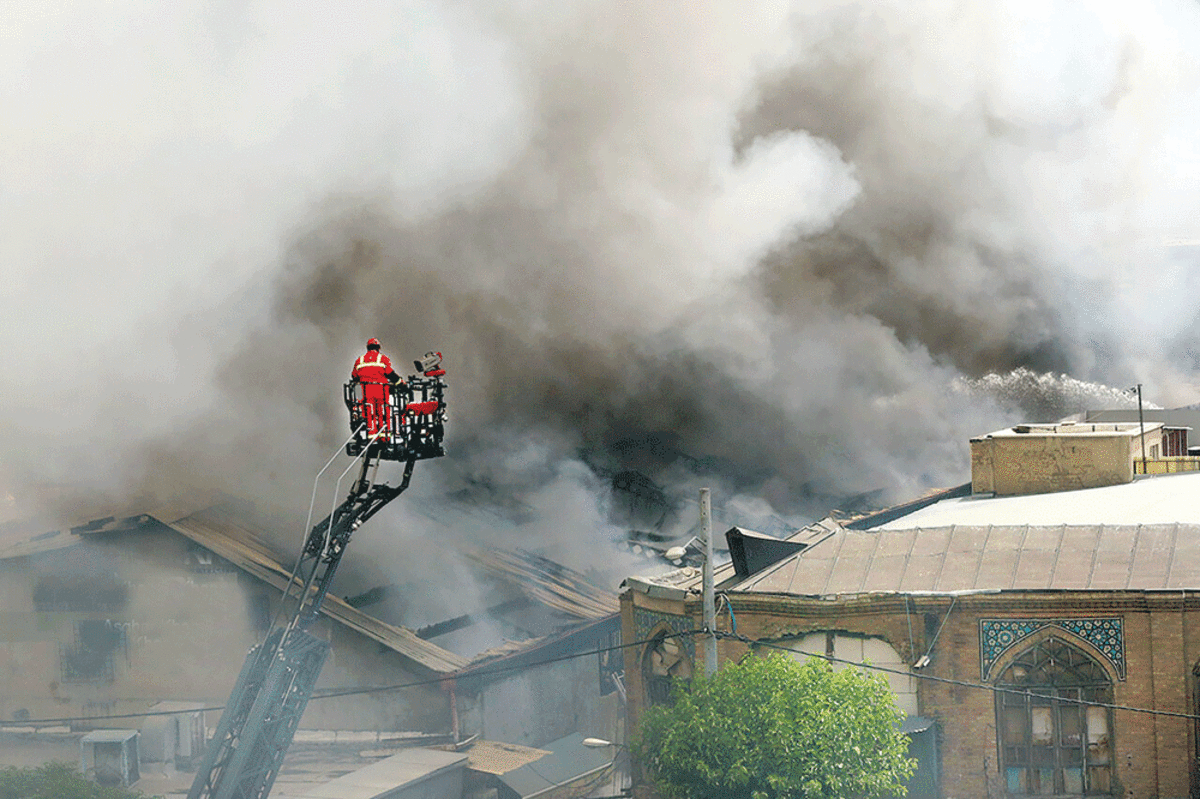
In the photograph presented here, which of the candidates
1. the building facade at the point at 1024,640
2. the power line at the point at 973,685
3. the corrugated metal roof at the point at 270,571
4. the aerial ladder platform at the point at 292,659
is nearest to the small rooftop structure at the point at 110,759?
the corrugated metal roof at the point at 270,571

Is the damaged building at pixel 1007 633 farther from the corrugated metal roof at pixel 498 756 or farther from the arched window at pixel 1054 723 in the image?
the corrugated metal roof at pixel 498 756

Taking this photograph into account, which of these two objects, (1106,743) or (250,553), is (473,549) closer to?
(250,553)

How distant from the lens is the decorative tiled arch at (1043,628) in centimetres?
1694

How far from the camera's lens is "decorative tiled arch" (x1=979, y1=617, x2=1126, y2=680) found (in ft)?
55.6

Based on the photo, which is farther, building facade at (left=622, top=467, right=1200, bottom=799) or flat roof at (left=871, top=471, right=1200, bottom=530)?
flat roof at (left=871, top=471, right=1200, bottom=530)

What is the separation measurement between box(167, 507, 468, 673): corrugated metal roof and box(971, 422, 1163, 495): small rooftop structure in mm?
9885

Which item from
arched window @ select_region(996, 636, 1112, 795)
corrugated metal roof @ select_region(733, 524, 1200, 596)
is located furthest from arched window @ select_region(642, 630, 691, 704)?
arched window @ select_region(996, 636, 1112, 795)

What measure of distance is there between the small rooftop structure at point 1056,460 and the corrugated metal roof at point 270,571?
989 centimetres

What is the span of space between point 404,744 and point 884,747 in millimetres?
9794

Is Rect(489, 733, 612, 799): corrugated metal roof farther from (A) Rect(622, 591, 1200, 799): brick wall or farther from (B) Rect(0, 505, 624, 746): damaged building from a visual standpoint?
(A) Rect(622, 591, 1200, 799): brick wall

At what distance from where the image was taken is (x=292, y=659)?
14.6 m

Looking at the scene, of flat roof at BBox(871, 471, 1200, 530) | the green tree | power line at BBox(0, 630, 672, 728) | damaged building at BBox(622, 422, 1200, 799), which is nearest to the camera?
the green tree

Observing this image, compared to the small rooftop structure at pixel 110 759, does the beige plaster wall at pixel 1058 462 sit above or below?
above

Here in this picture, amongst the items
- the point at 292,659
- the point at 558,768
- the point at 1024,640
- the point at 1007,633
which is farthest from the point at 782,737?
the point at 558,768
